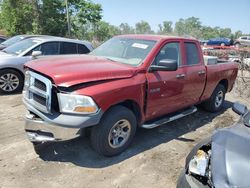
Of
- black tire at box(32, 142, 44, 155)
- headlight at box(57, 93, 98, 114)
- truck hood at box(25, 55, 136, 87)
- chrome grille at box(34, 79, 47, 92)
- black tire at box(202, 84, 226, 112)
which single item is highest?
truck hood at box(25, 55, 136, 87)

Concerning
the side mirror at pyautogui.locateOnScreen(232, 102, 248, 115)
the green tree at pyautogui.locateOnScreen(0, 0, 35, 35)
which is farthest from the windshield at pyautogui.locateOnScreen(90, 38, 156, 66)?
the green tree at pyautogui.locateOnScreen(0, 0, 35, 35)

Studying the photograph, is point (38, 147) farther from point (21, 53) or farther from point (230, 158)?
point (21, 53)

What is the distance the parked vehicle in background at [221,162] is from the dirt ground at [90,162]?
3.79 feet

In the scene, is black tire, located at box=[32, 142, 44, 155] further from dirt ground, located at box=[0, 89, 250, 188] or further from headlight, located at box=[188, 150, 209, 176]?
headlight, located at box=[188, 150, 209, 176]

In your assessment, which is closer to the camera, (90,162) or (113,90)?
(113,90)

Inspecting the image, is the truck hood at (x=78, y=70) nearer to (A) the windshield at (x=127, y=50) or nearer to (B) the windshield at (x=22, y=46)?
(A) the windshield at (x=127, y=50)

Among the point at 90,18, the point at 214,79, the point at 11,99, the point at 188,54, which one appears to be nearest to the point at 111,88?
the point at 188,54

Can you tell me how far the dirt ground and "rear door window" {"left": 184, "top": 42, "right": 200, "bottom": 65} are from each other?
4.86 ft

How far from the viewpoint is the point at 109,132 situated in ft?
13.1

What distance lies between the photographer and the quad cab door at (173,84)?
4586 mm

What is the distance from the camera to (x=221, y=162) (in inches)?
93.1

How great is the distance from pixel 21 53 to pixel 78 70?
183 inches

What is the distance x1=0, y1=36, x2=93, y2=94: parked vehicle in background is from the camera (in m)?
7.51

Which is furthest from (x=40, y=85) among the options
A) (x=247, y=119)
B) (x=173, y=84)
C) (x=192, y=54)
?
(x=192, y=54)
